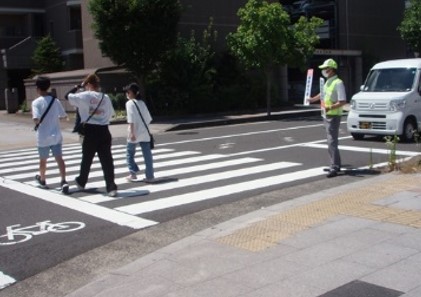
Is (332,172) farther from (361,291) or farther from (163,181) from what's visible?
(361,291)

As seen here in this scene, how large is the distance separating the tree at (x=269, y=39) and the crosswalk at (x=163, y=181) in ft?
38.9

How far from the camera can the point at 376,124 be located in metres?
15.4

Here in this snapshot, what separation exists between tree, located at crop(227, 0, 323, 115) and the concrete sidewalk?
61.7 ft

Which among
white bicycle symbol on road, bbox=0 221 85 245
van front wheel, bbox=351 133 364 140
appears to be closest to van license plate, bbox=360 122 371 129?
van front wheel, bbox=351 133 364 140

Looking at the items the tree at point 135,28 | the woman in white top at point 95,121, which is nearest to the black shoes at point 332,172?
the woman in white top at point 95,121

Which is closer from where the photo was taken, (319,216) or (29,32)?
(319,216)

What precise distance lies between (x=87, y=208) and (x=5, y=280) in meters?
2.88

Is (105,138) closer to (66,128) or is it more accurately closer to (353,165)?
(353,165)

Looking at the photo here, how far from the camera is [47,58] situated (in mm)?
37969

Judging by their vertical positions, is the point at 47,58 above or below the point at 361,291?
above

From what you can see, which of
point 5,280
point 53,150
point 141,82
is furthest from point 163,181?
point 141,82

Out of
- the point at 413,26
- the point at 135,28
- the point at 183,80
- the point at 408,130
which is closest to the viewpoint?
the point at 408,130

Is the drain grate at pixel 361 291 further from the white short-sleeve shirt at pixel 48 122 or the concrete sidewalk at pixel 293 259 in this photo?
the white short-sleeve shirt at pixel 48 122

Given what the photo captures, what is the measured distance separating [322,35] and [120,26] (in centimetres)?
2098
